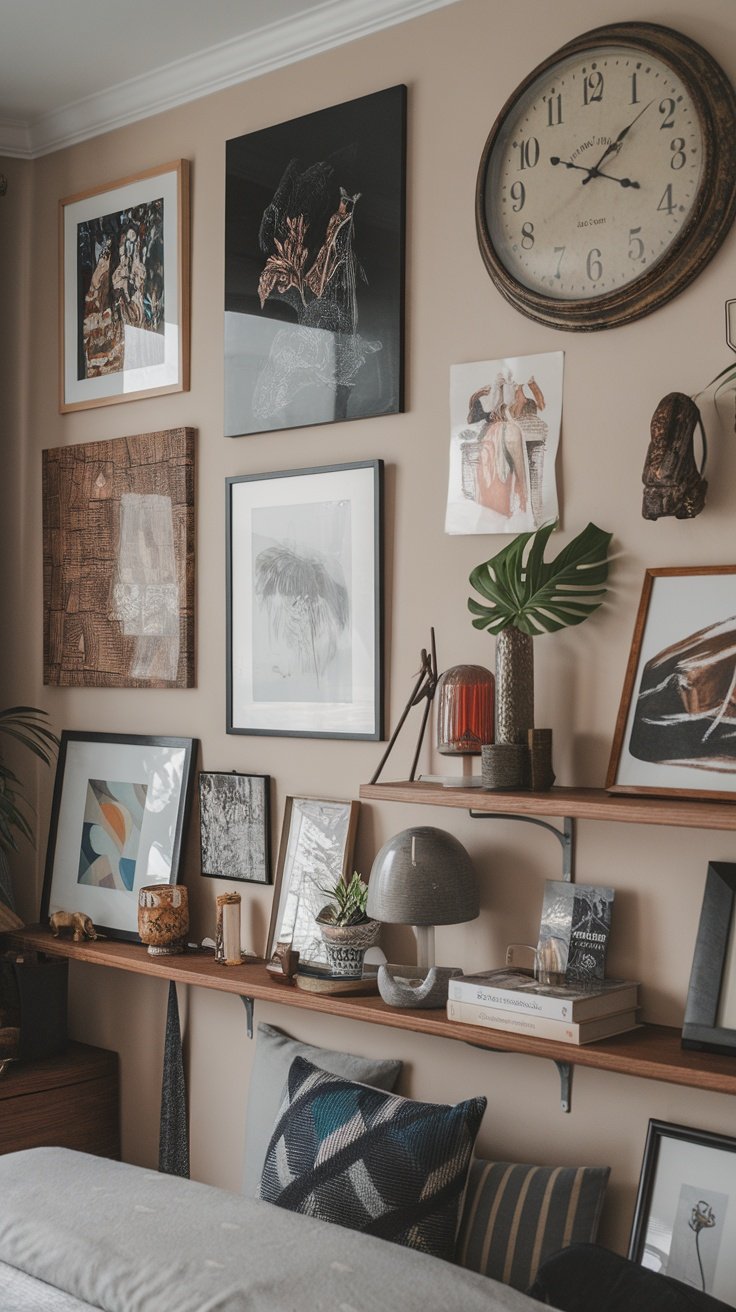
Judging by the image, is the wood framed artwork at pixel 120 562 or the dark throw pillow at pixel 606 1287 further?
the wood framed artwork at pixel 120 562

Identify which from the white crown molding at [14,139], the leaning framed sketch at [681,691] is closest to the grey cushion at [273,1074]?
the leaning framed sketch at [681,691]

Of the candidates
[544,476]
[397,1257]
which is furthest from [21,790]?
[397,1257]

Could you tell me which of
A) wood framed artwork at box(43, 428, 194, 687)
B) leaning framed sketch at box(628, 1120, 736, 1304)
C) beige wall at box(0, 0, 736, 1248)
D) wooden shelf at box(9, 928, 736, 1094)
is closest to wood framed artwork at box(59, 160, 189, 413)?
beige wall at box(0, 0, 736, 1248)

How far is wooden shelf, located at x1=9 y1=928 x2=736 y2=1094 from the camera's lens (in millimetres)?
1885

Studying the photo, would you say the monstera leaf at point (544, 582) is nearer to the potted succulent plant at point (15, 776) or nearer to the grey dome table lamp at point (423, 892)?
the grey dome table lamp at point (423, 892)

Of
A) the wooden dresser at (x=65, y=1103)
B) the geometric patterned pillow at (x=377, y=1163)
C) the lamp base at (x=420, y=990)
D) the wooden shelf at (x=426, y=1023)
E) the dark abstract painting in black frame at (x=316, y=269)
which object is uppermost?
the dark abstract painting in black frame at (x=316, y=269)

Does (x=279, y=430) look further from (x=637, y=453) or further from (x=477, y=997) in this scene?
(x=477, y=997)

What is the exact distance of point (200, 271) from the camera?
2.83 meters

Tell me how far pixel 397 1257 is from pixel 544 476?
4.14ft

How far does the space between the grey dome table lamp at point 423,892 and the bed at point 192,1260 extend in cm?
51

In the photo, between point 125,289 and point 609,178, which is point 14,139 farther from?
point 609,178

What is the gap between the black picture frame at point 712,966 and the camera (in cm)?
196

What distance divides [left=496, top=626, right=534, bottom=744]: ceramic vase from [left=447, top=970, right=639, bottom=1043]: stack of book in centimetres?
40

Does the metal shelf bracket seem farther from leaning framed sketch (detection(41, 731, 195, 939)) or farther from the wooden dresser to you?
the wooden dresser
